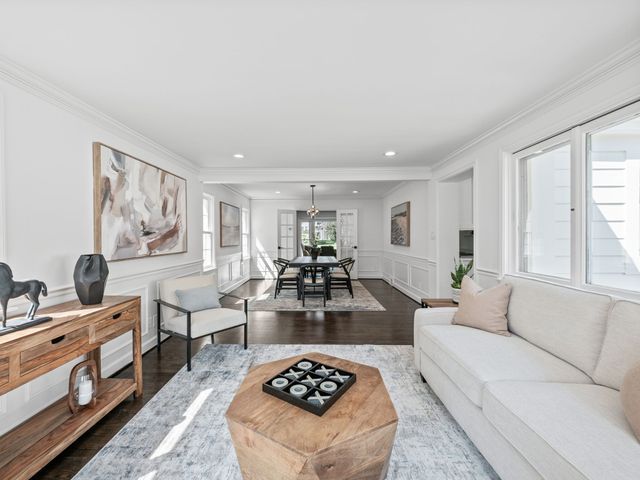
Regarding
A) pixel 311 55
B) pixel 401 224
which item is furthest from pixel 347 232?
pixel 311 55

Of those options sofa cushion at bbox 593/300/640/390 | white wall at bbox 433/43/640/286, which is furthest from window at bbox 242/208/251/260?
sofa cushion at bbox 593/300/640/390

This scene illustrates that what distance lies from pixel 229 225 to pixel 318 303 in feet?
8.82

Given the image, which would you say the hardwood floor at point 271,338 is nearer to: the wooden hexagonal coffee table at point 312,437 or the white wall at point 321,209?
the wooden hexagonal coffee table at point 312,437

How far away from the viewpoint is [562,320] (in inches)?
72.0

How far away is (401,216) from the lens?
6.28m

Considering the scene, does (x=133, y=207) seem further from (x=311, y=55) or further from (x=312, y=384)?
(x=312, y=384)

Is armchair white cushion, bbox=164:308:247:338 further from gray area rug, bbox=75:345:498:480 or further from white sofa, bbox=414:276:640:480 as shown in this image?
white sofa, bbox=414:276:640:480

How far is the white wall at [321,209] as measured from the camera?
26.5 feet

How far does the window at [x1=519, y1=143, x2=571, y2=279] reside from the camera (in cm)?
234

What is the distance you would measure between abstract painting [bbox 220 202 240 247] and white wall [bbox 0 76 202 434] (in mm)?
2989

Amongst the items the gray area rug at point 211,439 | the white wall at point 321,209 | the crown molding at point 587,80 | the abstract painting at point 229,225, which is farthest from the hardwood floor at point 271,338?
the crown molding at point 587,80

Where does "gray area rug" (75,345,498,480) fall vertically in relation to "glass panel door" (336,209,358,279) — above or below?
below

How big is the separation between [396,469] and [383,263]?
21.6 ft

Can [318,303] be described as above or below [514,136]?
below
